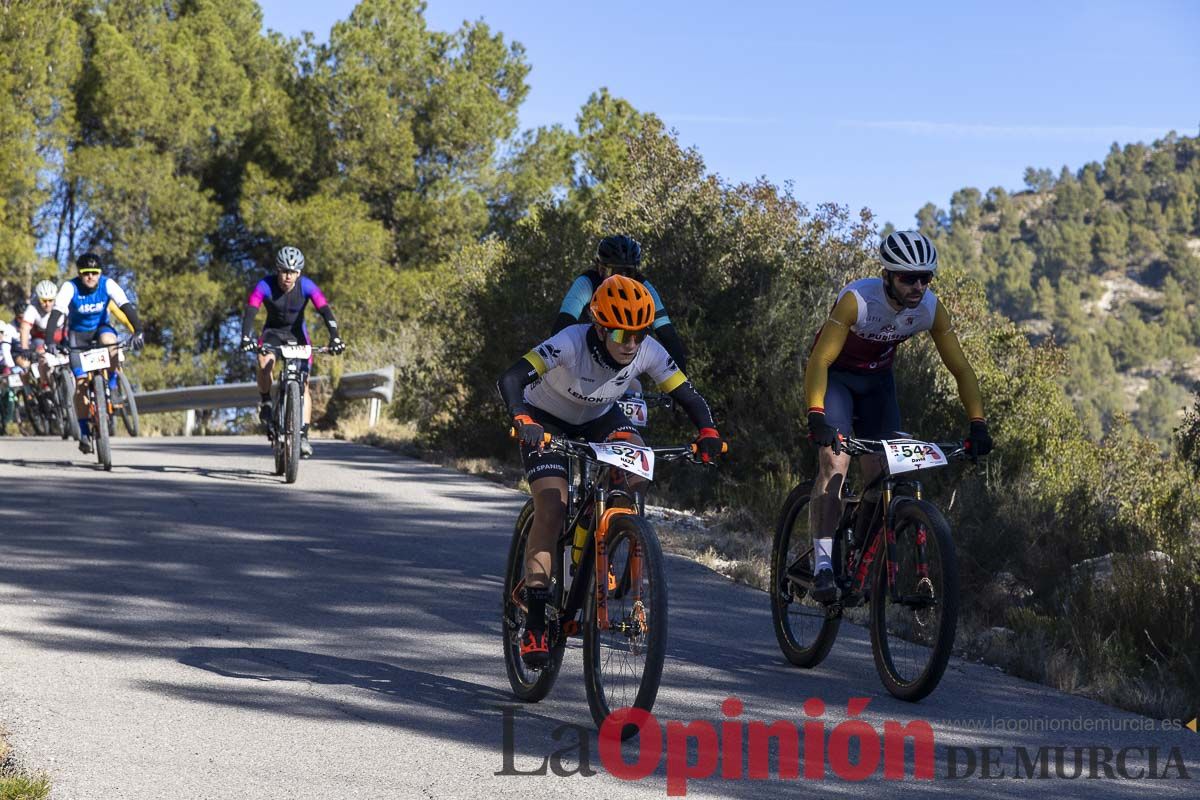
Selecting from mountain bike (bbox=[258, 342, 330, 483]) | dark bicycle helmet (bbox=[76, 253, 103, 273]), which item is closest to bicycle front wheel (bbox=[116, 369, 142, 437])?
dark bicycle helmet (bbox=[76, 253, 103, 273])

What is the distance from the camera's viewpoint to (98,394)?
47.7 ft

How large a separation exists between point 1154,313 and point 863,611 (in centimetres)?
10598

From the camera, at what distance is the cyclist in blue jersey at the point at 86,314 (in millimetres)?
14703

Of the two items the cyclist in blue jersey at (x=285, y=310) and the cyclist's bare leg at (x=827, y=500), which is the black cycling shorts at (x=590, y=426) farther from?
the cyclist in blue jersey at (x=285, y=310)

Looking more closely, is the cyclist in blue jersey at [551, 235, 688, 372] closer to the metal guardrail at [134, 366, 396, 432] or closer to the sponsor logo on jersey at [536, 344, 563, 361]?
the sponsor logo on jersey at [536, 344, 563, 361]

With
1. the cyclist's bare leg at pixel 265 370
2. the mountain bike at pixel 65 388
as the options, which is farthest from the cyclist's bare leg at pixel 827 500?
the mountain bike at pixel 65 388

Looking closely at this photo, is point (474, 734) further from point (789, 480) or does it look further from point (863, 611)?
point (789, 480)

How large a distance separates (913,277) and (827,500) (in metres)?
1.17

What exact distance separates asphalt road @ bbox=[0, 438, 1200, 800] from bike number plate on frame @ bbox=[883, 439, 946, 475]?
1065 millimetres

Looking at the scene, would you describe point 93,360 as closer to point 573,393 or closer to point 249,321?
point 249,321

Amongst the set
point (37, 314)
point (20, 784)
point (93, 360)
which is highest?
point (37, 314)

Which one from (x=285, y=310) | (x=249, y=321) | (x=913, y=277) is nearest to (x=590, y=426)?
(x=913, y=277)

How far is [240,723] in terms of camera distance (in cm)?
589

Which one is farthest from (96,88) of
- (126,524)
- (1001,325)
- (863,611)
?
(863,611)
